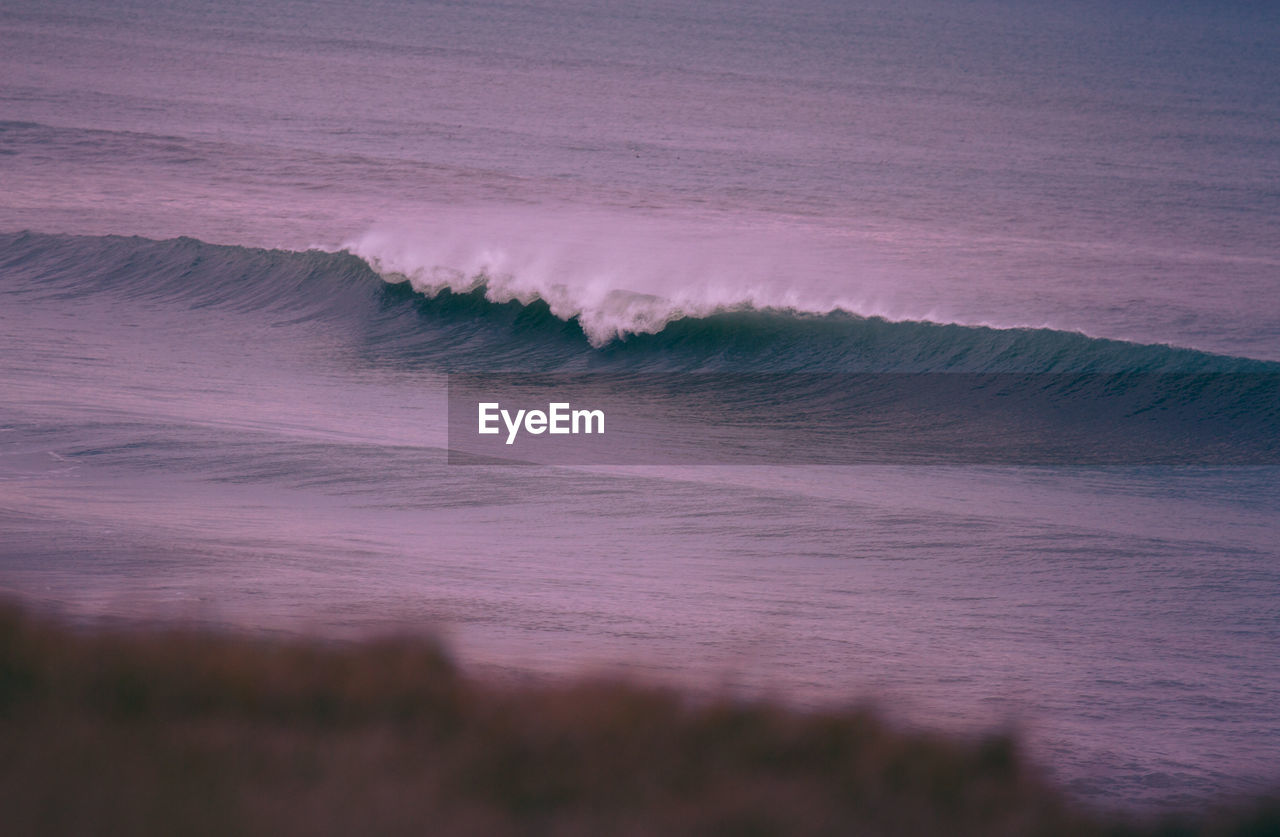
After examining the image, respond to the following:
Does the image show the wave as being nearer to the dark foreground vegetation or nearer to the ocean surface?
the ocean surface

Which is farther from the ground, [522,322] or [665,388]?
[522,322]

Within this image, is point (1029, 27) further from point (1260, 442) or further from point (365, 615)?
point (365, 615)

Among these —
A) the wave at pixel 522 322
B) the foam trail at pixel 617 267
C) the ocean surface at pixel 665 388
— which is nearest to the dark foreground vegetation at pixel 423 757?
the ocean surface at pixel 665 388

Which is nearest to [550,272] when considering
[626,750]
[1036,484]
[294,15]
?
[1036,484]

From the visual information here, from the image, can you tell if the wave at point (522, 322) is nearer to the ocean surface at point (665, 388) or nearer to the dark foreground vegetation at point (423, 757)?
the ocean surface at point (665, 388)

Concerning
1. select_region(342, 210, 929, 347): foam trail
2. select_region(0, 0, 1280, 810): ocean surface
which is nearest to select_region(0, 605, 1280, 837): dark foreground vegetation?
select_region(0, 0, 1280, 810): ocean surface

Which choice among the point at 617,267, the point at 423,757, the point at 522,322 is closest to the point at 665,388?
the point at 522,322

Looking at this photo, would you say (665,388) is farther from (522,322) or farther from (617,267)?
(617,267)

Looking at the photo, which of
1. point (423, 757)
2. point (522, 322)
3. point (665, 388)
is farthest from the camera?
point (522, 322)
